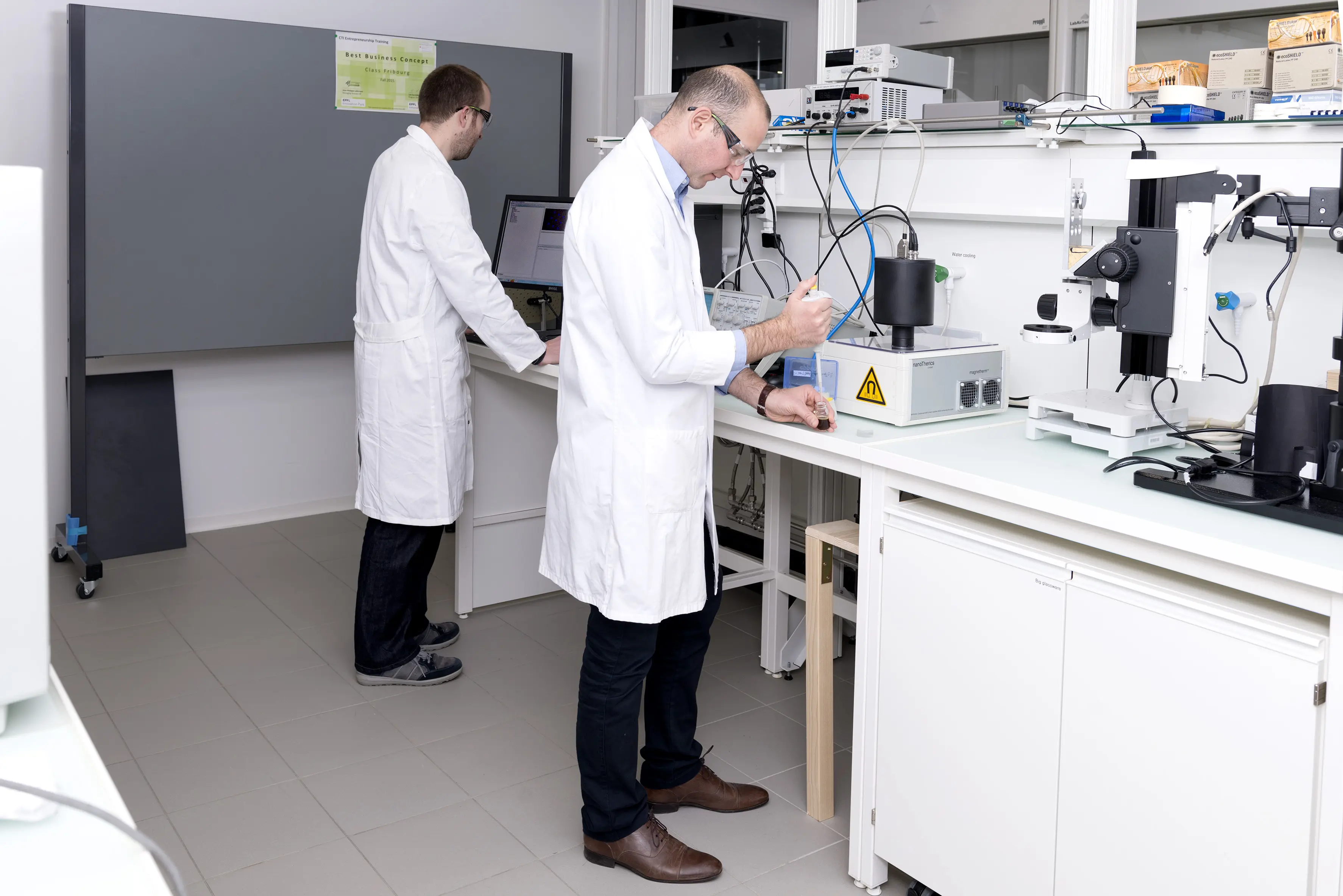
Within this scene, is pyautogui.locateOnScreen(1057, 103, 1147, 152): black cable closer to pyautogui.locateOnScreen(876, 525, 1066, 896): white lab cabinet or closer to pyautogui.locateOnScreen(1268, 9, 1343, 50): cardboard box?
pyautogui.locateOnScreen(1268, 9, 1343, 50): cardboard box

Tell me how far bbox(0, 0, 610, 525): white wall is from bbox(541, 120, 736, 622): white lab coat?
260cm

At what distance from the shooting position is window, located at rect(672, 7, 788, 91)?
5406 mm

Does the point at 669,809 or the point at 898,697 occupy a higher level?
the point at 898,697

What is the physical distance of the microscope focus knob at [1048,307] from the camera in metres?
1.95

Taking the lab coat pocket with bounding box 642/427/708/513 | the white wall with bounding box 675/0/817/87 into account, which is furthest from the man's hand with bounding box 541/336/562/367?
the white wall with bounding box 675/0/817/87

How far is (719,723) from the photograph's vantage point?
2.73 meters

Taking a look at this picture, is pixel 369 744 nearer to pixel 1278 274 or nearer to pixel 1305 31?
pixel 1278 274

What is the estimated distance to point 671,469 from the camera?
6.38 feet

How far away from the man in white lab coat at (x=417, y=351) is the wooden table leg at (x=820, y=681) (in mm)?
971

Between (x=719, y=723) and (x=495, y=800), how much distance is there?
61 cm

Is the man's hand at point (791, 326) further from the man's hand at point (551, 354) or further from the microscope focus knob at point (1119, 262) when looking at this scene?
the man's hand at point (551, 354)

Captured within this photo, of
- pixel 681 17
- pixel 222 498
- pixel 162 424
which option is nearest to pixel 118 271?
pixel 162 424

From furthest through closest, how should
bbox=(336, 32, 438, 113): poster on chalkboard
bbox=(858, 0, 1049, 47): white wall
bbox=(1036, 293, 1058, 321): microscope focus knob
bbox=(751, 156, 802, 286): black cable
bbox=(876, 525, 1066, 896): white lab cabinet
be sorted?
bbox=(858, 0, 1049, 47): white wall → bbox=(336, 32, 438, 113): poster on chalkboard → bbox=(751, 156, 802, 286): black cable → bbox=(1036, 293, 1058, 321): microscope focus knob → bbox=(876, 525, 1066, 896): white lab cabinet

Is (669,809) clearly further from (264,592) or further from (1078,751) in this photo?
(264,592)
